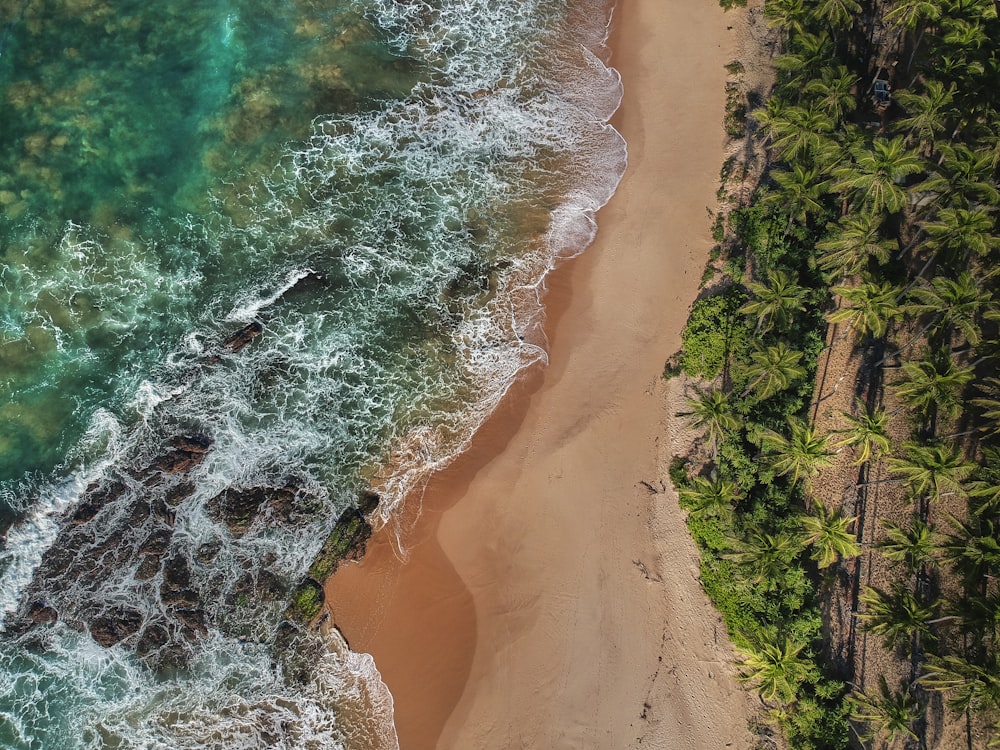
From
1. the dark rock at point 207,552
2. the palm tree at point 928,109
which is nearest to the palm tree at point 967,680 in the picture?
the palm tree at point 928,109

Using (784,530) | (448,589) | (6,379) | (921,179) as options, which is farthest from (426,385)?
(921,179)

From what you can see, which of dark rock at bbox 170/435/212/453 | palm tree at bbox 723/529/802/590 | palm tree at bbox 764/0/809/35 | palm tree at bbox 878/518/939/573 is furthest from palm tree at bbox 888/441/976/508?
dark rock at bbox 170/435/212/453

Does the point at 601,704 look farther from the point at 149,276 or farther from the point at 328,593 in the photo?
the point at 149,276

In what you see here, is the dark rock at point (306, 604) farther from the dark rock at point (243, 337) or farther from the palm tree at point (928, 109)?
the palm tree at point (928, 109)

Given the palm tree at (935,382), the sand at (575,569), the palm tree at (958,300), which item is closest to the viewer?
the palm tree at (935,382)

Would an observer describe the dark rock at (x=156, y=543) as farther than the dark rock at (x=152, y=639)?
Yes

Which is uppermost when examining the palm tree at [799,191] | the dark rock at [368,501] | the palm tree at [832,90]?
the palm tree at [832,90]

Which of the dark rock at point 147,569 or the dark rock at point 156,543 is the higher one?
the dark rock at point 156,543
